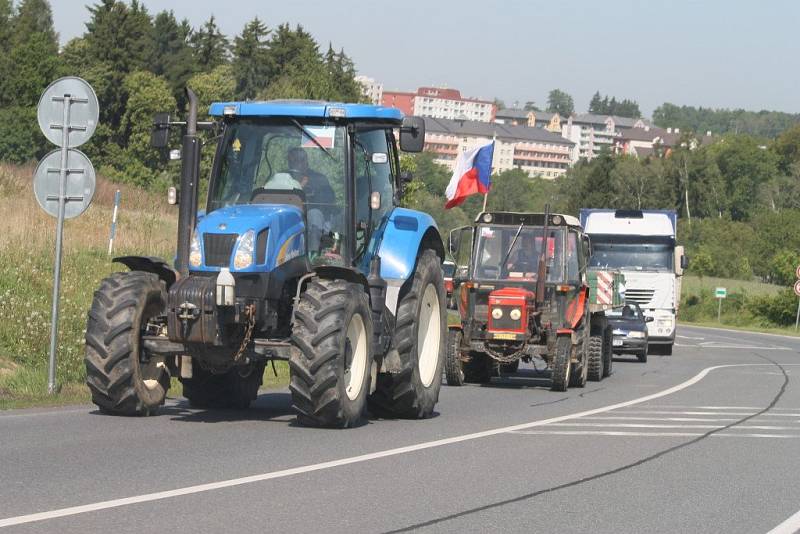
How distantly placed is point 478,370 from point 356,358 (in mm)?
9881

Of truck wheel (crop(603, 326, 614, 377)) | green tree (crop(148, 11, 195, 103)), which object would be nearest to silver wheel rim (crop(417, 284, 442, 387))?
truck wheel (crop(603, 326, 614, 377))

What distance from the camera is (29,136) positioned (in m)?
76.6

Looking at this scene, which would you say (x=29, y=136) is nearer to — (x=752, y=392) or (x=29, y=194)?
(x=29, y=194)

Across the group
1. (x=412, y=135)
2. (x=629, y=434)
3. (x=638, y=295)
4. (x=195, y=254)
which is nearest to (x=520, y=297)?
(x=629, y=434)

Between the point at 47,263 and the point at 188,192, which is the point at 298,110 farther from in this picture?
the point at 47,263

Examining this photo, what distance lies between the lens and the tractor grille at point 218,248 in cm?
1205

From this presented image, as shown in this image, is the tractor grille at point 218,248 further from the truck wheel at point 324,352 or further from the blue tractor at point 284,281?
the truck wheel at point 324,352

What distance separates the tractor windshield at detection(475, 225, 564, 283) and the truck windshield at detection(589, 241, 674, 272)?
569 inches

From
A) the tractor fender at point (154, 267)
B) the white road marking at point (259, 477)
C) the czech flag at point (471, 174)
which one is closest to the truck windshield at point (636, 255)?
the czech flag at point (471, 174)

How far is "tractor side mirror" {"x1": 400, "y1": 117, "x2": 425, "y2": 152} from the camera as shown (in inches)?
520

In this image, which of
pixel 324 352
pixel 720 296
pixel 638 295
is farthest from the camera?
pixel 720 296

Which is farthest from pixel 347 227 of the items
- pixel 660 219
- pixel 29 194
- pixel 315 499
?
pixel 660 219

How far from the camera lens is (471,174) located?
33531 mm

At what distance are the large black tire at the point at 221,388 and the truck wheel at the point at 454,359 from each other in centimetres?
689
